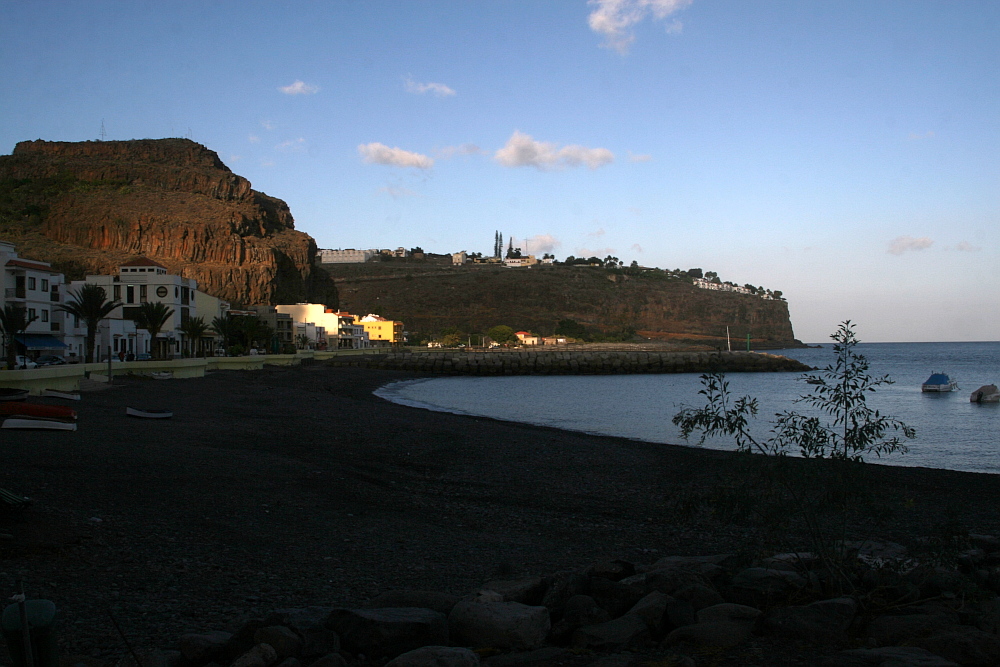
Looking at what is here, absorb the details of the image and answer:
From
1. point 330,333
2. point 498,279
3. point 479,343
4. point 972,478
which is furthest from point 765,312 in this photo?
point 972,478

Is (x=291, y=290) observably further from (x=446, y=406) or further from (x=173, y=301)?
(x=446, y=406)

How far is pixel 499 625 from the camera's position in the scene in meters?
5.02

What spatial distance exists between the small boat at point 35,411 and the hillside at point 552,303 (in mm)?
127348

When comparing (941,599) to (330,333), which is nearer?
(941,599)

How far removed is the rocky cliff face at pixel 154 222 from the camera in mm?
91438

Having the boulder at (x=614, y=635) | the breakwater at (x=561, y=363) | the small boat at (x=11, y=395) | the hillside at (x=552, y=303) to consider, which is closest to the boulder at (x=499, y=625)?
the boulder at (x=614, y=635)

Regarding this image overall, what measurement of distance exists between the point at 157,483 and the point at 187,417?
10.7 metres

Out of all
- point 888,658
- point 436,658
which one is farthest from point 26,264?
point 888,658

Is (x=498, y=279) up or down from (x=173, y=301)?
up

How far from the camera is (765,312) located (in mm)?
188500

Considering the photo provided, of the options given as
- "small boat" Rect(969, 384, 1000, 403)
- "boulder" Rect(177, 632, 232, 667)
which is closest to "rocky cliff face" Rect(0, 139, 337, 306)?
"small boat" Rect(969, 384, 1000, 403)

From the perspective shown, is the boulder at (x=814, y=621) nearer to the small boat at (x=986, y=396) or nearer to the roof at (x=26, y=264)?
the small boat at (x=986, y=396)

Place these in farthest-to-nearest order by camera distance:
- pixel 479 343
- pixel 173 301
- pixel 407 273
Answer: pixel 407 273 → pixel 479 343 → pixel 173 301

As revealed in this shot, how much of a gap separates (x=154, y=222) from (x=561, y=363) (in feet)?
187
